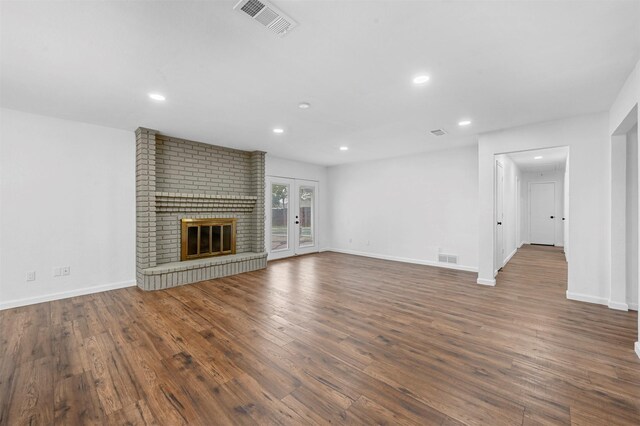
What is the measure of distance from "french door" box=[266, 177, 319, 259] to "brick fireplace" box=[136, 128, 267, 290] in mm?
713

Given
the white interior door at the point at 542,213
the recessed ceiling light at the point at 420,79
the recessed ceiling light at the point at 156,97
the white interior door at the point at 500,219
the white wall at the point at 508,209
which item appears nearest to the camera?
the recessed ceiling light at the point at 420,79

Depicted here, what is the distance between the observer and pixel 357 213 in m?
7.40

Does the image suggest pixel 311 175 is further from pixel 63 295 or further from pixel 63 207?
pixel 63 295

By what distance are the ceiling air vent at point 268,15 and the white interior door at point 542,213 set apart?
1046cm

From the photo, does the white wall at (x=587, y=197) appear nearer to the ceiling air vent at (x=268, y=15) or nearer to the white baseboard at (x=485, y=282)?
the white baseboard at (x=485, y=282)

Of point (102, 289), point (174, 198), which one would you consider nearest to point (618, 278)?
point (174, 198)

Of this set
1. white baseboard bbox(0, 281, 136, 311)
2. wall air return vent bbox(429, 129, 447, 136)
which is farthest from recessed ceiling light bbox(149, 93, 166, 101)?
wall air return vent bbox(429, 129, 447, 136)

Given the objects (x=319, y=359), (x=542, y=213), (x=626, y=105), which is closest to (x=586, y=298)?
(x=626, y=105)

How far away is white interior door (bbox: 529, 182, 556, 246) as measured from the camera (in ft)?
29.1

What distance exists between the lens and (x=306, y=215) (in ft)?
24.9

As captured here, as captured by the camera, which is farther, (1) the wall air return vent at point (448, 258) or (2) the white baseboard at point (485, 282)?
(1) the wall air return vent at point (448, 258)

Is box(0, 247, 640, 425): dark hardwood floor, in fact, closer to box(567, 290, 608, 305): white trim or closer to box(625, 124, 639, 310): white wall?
box(567, 290, 608, 305): white trim

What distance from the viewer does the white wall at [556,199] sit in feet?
28.5

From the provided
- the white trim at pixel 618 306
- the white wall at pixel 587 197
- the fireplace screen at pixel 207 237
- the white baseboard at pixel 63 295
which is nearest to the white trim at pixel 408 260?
the white wall at pixel 587 197
